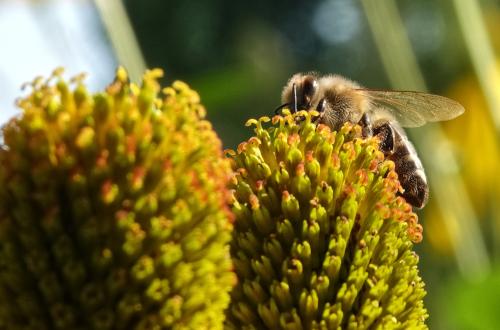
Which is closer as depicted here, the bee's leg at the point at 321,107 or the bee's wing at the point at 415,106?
the bee's leg at the point at 321,107

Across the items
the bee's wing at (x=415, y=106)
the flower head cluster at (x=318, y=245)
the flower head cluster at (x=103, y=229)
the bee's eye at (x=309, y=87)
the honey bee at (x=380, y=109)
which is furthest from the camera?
the bee's wing at (x=415, y=106)

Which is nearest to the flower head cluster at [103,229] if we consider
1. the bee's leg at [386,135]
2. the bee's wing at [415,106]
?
the bee's leg at [386,135]

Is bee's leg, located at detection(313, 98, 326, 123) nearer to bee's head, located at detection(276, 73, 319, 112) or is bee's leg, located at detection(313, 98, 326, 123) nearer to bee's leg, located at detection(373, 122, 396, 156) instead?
bee's head, located at detection(276, 73, 319, 112)

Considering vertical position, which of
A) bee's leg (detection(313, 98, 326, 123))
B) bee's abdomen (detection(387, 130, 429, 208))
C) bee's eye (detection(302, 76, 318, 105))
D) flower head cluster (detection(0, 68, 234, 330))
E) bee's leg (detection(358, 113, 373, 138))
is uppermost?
bee's eye (detection(302, 76, 318, 105))

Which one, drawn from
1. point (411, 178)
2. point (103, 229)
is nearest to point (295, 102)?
point (411, 178)

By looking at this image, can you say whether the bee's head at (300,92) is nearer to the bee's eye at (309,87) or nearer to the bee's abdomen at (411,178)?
the bee's eye at (309,87)

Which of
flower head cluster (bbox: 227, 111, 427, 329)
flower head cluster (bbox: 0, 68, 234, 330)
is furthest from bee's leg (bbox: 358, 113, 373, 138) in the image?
flower head cluster (bbox: 0, 68, 234, 330)

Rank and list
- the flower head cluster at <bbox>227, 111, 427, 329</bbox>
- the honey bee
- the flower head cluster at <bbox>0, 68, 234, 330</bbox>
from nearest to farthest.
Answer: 1. the flower head cluster at <bbox>0, 68, 234, 330</bbox>
2. the flower head cluster at <bbox>227, 111, 427, 329</bbox>
3. the honey bee
